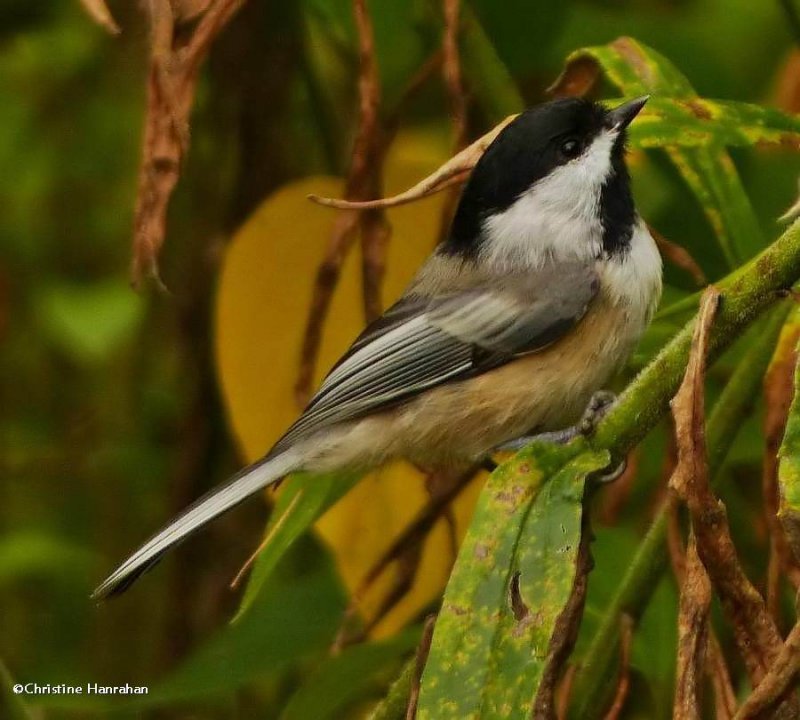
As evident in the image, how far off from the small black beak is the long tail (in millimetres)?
627

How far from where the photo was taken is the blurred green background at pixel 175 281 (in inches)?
79.8

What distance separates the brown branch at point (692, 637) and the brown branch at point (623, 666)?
267 millimetres

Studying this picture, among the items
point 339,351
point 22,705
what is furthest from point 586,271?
point 22,705

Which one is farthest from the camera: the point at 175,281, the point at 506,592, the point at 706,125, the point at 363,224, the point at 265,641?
the point at 175,281

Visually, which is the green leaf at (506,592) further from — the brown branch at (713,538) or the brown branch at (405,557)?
the brown branch at (405,557)

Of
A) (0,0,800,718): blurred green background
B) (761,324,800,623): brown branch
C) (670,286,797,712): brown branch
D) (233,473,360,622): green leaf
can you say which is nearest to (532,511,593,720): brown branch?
(670,286,797,712): brown branch

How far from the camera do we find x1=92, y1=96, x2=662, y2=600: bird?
1.66 meters

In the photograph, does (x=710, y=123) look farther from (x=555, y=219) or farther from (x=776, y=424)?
(x=555, y=219)

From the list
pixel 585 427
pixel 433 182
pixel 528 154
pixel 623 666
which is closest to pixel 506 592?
pixel 585 427

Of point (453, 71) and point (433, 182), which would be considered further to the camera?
point (453, 71)

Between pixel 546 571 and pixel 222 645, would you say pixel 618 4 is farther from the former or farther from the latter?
pixel 546 571

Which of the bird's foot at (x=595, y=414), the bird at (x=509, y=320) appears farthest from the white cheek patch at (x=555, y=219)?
the bird's foot at (x=595, y=414)

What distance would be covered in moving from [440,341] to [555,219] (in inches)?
10.2

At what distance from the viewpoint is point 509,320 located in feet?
5.66
